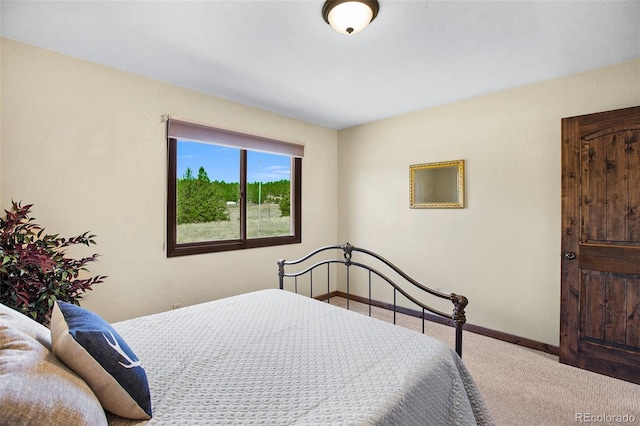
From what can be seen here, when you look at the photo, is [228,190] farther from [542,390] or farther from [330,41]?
[542,390]

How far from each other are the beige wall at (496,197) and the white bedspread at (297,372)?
1.91 m

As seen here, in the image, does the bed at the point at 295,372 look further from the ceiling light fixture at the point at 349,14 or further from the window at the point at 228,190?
the ceiling light fixture at the point at 349,14

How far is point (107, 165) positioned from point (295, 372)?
7.55 feet

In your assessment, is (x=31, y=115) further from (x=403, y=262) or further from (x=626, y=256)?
(x=626, y=256)

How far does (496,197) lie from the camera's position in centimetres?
311

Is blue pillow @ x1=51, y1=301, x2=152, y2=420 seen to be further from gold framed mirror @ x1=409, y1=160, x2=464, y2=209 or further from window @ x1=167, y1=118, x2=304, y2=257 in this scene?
gold framed mirror @ x1=409, y1=160, x2=464, y2=209

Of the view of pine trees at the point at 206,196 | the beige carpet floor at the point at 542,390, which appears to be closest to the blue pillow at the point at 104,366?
the beige carpet floor at the point at 542,390

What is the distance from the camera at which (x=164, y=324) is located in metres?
1.77

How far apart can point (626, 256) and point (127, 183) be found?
3902 mm

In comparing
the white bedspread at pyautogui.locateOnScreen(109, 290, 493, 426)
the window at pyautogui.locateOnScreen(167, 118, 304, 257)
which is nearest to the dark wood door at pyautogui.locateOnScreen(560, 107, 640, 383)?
the white bedspread at pyautogui.locateOnScreen(109, 290, 493, 426)

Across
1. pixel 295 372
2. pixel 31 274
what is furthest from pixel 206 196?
pixel 295 372

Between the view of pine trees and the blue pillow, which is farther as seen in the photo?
the view of pine trees

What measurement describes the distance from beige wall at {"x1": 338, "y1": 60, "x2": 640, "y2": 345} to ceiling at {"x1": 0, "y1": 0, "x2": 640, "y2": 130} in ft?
0.83

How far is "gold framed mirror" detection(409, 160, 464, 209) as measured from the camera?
336 cm
